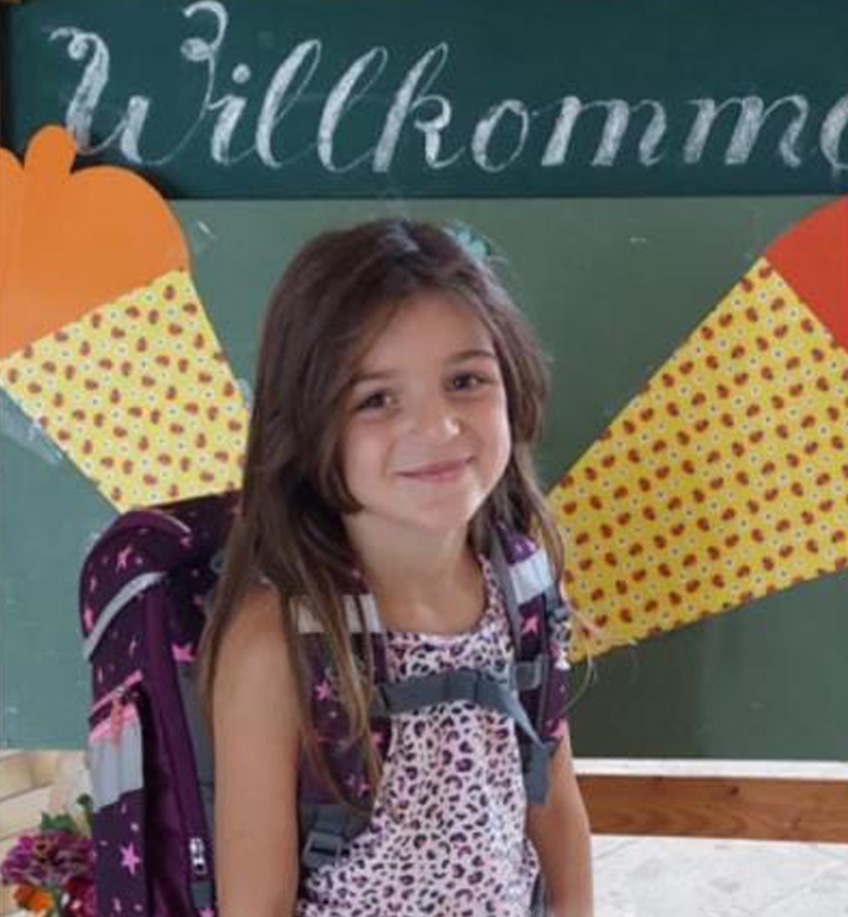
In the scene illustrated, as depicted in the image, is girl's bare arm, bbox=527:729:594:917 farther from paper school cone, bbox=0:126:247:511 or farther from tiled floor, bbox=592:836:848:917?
tiled floor, bbox=592:836:848:917

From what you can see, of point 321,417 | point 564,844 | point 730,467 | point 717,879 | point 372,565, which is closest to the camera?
point 321,417

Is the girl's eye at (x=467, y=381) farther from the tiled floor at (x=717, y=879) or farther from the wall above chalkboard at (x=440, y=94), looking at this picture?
the tiled floor at (x=717, y=879)

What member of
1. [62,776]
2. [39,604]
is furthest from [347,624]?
[62,776]

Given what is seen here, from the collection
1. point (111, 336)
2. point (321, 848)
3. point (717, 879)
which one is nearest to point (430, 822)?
point (321, 848)

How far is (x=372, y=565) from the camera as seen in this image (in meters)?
1.16

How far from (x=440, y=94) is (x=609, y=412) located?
0.35 metres

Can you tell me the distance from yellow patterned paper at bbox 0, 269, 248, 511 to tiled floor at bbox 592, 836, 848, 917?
1291 millimetres

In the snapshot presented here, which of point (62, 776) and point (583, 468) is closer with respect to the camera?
point (583, 468)

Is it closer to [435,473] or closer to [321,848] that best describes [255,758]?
[321,848]

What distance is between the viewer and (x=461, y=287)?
3.58 ft

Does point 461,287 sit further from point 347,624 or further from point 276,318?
point 347,624

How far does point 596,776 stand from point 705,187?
60 cm

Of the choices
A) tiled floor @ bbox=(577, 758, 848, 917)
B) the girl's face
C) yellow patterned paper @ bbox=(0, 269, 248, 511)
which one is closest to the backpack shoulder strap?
the girl's face

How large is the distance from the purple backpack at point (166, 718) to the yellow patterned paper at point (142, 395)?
0.31 metres
